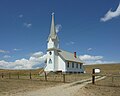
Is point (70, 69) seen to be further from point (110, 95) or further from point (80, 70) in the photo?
point (110, 95)

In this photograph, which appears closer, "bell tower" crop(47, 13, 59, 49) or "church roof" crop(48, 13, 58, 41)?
"bell tower" crop(47, 13, 59, 49)

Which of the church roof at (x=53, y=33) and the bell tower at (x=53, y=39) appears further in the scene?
the church roof at (x=53, y=33)

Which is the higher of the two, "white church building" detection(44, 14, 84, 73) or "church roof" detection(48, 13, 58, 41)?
"church roof" detection(48, 13, 58, 41)

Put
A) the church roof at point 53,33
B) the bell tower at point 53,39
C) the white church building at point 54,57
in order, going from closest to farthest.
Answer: the bell tower at point 53,39 → the white church building at point 54,57 → the church roof at point 53,33

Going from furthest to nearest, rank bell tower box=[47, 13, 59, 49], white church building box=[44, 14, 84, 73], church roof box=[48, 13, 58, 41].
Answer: church roof box=[48, 13, 58, 41] → white church building box=[44, 14, 84, 73] → bell tower box=[47, 13, 59, 49]

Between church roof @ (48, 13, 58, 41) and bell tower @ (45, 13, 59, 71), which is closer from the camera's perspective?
bell tower @ (45, 13, 59, 71)

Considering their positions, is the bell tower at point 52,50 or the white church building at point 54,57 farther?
the white church building at point 54,57

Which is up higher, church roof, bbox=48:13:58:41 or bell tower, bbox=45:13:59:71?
church roof, bbox=48:13:58:41

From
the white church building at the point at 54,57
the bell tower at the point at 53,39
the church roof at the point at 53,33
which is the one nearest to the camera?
the bell tower at the point at 53,39

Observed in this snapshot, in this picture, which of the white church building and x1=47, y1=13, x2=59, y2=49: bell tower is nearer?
x1=47, y1=13, x2=59, y2=49: bell tower

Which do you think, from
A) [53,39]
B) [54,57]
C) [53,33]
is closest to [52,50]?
[54,57]

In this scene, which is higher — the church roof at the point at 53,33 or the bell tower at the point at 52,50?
the church roof at the point at 53,33

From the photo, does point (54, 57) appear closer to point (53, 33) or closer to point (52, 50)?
point (52, 50)

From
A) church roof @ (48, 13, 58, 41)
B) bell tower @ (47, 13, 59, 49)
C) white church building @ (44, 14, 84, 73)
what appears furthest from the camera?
church roof @ (48, 13, 58, 41)
